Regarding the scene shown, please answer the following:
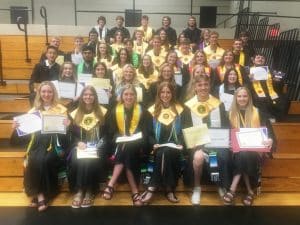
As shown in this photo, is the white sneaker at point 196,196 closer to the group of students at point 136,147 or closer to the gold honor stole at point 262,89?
the group of students at point 136,147

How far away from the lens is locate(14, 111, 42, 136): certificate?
11.5 feet

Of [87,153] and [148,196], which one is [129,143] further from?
[148,196]

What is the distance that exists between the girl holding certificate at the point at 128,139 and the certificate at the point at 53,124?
0.49 m

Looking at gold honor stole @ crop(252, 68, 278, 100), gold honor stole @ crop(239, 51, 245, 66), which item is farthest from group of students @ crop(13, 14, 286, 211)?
gold honor stole @ crop(239, 51, 245, 66)

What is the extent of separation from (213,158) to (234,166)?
0.70ft

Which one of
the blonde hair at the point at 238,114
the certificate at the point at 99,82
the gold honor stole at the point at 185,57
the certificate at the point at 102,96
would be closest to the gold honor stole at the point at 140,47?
the gold honor stole at the point at 185,57

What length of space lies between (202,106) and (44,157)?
1648 mm

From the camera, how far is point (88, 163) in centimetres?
348

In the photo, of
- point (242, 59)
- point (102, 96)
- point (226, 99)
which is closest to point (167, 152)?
point (226, 99)

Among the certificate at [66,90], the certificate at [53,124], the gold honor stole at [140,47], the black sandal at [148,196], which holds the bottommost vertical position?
the black sandal at [148,196]

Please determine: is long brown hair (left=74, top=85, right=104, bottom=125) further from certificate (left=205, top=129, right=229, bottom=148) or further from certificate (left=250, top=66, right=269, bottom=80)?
certificate (left=250, top=66, right=269, bottom=80)

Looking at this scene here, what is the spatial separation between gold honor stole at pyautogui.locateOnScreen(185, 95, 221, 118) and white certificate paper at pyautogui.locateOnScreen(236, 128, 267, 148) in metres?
0.40

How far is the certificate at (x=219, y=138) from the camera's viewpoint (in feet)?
11.9

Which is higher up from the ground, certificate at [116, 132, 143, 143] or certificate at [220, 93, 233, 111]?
certificate at [220, 93, 233, 111]
